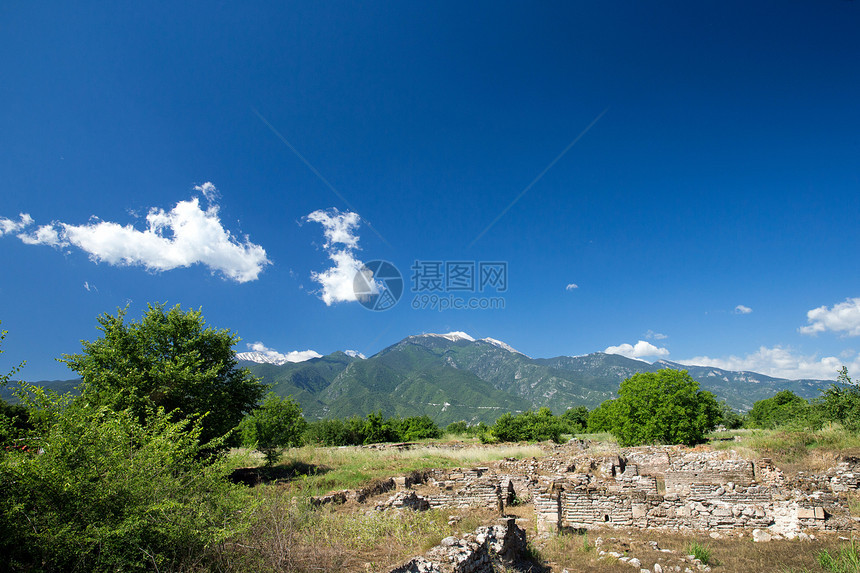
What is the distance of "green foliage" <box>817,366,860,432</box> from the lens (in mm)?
18578

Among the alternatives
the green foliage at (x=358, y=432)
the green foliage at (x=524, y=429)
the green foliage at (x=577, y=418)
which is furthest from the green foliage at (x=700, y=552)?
the green foliage at (x=577, y=418)

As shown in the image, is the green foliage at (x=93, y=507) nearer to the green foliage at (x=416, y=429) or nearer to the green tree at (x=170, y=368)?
the green tree at (x=170, y=368)

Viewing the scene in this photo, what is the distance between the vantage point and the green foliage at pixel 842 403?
731 inches

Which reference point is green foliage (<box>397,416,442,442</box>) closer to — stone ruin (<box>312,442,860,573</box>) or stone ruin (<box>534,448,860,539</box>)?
stone ruin (<box>312,442,860,573</box>)

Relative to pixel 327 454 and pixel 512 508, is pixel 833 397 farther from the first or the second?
pixel 327 454

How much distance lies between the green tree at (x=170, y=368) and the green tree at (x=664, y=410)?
27.3m

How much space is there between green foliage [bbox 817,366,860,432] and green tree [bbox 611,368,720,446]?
271 inches

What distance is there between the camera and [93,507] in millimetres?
4613

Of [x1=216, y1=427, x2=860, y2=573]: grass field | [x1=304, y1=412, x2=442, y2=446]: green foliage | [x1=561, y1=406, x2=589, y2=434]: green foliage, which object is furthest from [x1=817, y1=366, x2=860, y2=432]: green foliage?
[x1=561, y1=406, x2=589, y2=434]: green foliage

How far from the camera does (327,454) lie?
2525 cm

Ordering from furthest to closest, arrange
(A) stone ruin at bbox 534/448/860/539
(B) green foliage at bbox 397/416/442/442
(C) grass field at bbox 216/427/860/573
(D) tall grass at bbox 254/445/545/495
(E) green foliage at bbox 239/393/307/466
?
1. (B) green foliage at bbox 397/416/442/442
2. (E) green foliage at bbox 239/393/307/466
3. (D) tall grass at bbox 254/445/545/495
4. (A) stone ruin at bbox 534/448/860/539
5. (C) grass field at bbox 216/427/860/573

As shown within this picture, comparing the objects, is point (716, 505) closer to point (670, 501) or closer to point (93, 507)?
point (670, 501)

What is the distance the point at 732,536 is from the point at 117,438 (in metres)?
15.0

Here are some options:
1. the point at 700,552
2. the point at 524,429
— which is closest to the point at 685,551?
the point at 700,552
